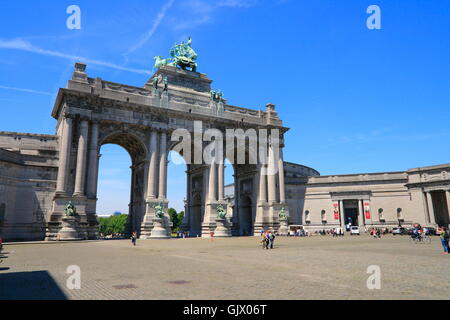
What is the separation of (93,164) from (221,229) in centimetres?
1910

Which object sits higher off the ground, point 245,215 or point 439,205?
point 439,205

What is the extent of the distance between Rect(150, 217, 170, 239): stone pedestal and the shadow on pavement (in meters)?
29.5

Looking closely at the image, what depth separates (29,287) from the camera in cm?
962

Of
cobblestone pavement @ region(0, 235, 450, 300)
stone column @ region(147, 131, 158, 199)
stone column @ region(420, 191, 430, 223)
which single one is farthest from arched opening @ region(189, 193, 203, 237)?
cobblestone pavement @ region(0, 235, 450, 300)

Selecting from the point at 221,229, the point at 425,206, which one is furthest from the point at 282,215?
the point at 425,206

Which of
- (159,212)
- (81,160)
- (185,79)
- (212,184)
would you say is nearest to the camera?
(81,160)

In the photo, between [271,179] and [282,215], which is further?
[271,179]

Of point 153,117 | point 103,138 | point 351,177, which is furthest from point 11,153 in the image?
point 351,177

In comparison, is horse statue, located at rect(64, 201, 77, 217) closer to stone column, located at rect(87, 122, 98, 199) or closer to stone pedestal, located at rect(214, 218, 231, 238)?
stone column, located at rect(87, 122, 98, 199)

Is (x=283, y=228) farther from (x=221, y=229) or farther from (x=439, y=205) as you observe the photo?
(x=439, y=205)

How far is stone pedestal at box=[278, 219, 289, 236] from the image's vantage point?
5061 centimetres

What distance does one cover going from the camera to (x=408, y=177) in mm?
64562
